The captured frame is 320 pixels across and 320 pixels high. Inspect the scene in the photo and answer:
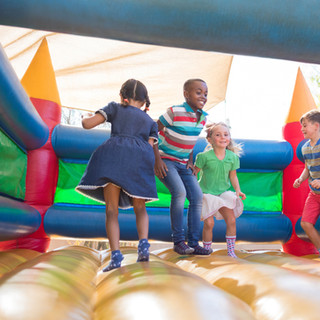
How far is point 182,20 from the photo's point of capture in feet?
3.34

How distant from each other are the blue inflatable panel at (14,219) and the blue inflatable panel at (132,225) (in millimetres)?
229

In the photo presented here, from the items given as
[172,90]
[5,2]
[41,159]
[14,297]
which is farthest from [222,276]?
[172,90]

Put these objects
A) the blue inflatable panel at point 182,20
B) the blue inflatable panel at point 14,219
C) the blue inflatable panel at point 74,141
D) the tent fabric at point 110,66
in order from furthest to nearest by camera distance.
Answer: the tent fabric at point 110,66, the blue inflatable panel at point 74,141, the blue inflatable panel at point 14,219, the blue inflatable panel at point 182,20

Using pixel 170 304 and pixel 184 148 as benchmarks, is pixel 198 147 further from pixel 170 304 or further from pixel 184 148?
pixel 170 304

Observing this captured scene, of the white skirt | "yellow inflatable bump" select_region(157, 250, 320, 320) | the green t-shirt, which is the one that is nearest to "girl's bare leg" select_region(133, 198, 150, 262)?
"yellow inflatable bump" select_region(157, 250, 320, 320)

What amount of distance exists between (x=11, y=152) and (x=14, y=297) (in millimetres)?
1710

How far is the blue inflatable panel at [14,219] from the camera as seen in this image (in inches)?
71.6

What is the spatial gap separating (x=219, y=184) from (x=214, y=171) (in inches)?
3.4

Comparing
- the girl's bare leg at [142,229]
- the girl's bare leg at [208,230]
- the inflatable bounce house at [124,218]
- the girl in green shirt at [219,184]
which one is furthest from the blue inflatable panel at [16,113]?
the girl's bare leg at [208,230]

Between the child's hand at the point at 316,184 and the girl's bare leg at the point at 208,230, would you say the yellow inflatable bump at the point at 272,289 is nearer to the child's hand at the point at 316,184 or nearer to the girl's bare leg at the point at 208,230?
the girl's bare leg at the point at 208,230

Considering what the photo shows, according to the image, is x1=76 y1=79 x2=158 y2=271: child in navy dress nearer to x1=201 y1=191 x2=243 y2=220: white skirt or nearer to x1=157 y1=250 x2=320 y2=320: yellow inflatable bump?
x1=157 y1=250 x2=320 y2=320: yellow inflatable bump

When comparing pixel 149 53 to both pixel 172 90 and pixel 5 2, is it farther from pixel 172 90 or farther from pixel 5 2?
pixel 5 2

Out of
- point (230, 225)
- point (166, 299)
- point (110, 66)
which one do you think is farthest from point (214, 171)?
point (110, 66)

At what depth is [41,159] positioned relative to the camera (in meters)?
2.78
